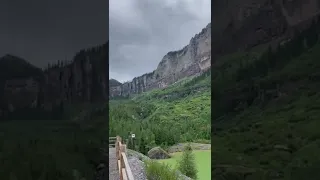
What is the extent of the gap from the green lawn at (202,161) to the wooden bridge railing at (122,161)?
23 cm

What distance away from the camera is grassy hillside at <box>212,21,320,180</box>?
6.48 ft

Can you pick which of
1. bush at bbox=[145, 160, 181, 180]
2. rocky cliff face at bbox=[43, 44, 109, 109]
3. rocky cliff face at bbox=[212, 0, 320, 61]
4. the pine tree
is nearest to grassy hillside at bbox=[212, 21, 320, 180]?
rocky cliff face at bbox=[212, 0, 320, 61]

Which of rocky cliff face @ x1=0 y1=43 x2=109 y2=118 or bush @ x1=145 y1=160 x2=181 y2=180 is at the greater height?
rocky cliff face @ x1=0 y1=43 x2=109 y2=118

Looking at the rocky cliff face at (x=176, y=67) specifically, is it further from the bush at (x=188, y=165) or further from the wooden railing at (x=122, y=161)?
the bush at (x=188, y=165)

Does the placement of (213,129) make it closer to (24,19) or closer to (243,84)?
(243,84)

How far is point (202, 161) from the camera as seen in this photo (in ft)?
7.10

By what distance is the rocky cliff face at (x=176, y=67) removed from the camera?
2135 mm

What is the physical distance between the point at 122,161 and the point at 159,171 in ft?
0.79

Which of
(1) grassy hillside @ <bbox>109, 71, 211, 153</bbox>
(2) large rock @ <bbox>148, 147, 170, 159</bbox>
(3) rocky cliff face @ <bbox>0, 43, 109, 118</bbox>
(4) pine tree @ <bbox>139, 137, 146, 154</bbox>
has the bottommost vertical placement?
(2) large rock @ <bbox>148, 147, 170, 159</bbox>

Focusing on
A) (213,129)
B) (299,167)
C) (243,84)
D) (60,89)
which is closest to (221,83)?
(243,84)

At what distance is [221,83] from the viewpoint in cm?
210

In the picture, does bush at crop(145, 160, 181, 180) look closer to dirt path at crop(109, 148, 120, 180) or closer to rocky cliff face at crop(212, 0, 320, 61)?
dirt path at crop(109, 148, 120, 180)

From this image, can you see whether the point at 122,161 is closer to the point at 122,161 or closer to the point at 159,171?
the point at 122,161

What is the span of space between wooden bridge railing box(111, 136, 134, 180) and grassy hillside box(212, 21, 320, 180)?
0.52 meters
